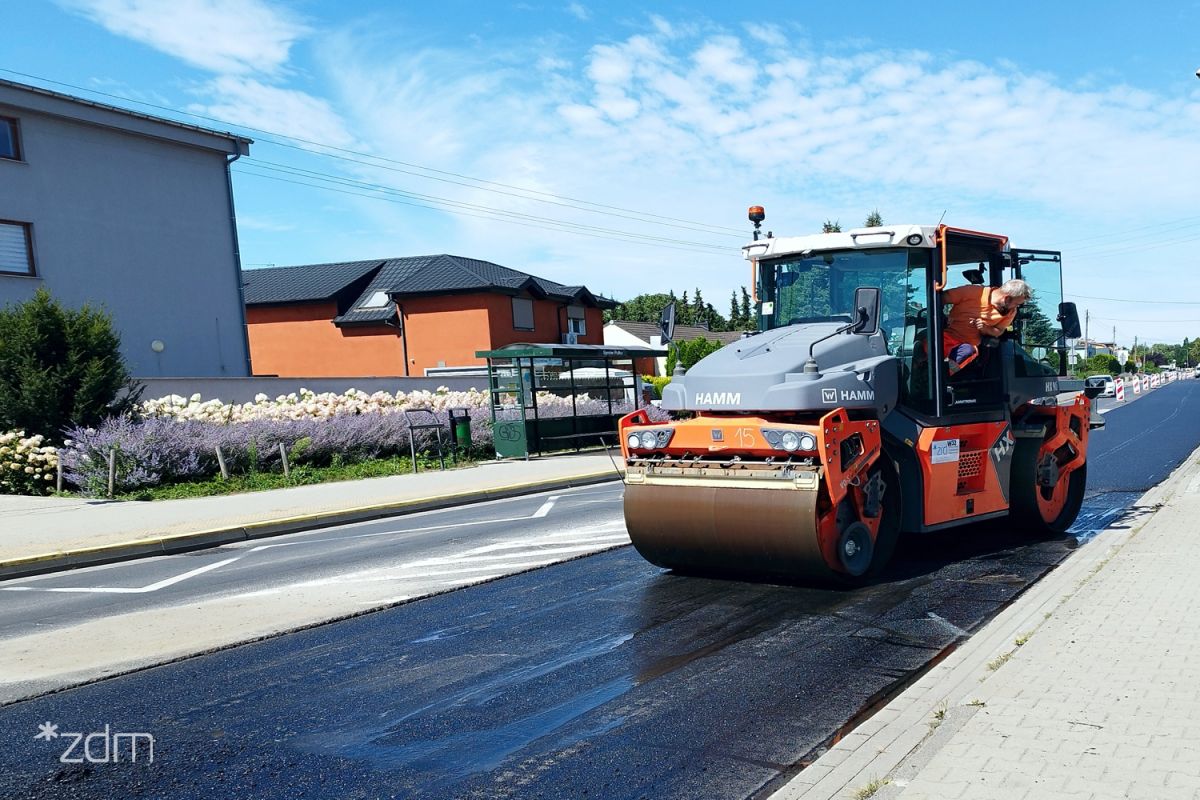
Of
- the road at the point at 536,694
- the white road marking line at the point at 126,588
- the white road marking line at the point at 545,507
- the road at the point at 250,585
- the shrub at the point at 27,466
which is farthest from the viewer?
the shrub at the point at 27,466

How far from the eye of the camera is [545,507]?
1371 cm

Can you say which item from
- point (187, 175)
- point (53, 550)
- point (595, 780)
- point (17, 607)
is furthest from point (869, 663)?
point (187, 175)

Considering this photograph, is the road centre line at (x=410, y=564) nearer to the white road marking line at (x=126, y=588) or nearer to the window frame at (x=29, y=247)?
the white road marking line at (x=126, y=588)

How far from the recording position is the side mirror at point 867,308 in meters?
7.40

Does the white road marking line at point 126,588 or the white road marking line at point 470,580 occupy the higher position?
the white road marking line at point 126,588

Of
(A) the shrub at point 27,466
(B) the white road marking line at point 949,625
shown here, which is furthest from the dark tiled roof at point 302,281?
(B) the white road marking line at point 949,625

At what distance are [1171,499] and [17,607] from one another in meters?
12.0

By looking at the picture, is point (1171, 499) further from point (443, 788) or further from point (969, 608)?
point (443, 788)

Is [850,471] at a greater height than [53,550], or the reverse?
[850,471]

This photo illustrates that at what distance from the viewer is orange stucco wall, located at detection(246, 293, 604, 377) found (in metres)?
42.0

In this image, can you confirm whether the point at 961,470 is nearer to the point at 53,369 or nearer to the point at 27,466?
the point at 27,466

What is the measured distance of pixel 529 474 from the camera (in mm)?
18000

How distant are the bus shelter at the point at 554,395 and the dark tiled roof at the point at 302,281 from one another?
77.6ft
